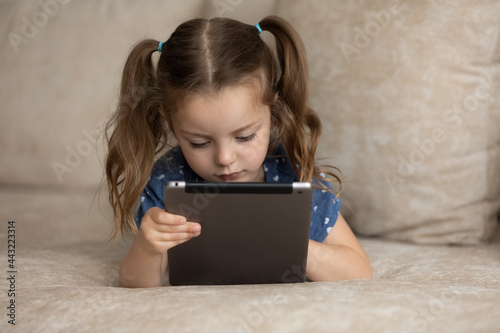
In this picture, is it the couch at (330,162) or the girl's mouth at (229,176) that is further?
the girl's mouth at (229,176)

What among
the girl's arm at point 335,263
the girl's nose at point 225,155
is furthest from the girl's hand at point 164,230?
the girl's arm at point 335,263

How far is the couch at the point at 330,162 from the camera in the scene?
0.78 metres

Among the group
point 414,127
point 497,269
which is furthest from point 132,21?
point 497,269

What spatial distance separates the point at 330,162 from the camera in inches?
50.2

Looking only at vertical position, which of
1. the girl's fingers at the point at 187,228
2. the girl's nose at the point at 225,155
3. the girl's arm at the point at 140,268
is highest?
the girl's nose at the point at 225,155

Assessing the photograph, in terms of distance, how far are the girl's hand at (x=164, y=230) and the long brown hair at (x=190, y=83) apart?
0.21 m

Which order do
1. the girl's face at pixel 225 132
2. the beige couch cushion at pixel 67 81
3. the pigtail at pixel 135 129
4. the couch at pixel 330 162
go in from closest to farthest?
the couch at pixel 330 162 → the girl's face at pixel 225 132 → the pigtail at pixel 135 129 → the beige couch cushion at pixel 67 81

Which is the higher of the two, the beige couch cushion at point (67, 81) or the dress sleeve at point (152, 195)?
the beige couch cushion at point (67, 81)

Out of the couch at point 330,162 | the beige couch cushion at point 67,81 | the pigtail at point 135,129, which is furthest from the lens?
the beige couch cushion at point 67,81

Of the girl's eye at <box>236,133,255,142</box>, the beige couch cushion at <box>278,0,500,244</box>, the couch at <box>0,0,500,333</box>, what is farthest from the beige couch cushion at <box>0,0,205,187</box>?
the girl's eye at <box>236,133,255,142</box>

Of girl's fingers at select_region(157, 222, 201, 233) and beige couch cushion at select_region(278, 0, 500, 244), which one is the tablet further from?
beige couch cushion at select_region(278, 0, 500, 244)

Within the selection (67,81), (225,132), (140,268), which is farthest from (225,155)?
(67,81)

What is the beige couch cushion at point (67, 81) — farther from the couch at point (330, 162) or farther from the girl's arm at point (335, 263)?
the girl's arm at point (335, 263)

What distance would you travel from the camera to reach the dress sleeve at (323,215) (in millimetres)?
1172
